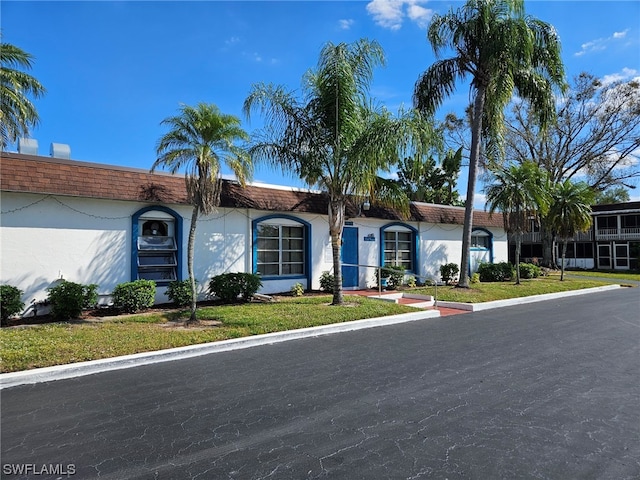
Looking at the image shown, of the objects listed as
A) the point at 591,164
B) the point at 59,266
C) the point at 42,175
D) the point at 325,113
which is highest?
the point at 591,164

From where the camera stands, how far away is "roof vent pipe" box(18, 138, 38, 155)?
1060 centimetres

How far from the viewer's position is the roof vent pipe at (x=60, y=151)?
35.7ft

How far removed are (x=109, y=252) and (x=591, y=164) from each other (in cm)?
3719

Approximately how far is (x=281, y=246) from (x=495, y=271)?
37.1 feet

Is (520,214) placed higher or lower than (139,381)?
higher

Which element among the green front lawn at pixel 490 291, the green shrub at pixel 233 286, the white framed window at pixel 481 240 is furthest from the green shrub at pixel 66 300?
the white framed window at pixel 481 240

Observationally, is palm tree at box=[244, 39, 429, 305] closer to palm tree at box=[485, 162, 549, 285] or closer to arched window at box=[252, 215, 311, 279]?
arched window at box=[252, 215, 311, 279]

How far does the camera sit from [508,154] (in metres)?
34.8

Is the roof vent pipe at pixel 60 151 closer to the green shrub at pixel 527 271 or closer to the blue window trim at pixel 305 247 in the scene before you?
the blue window trim at pixel 305 247

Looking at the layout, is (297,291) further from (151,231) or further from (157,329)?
(157,329)

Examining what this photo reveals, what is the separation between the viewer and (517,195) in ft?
60.3

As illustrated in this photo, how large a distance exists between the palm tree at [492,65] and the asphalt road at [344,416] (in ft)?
35.0

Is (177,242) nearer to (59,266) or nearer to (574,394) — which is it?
(59,266)

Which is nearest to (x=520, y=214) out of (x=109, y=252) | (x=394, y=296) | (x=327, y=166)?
(x=394, y=296)
